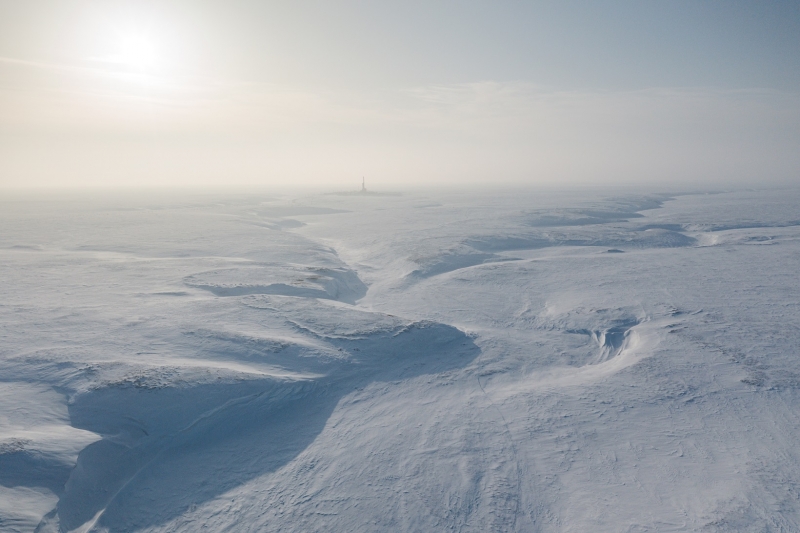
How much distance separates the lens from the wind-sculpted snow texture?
29.1ft

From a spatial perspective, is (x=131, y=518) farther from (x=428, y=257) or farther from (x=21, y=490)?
(x=428, y=257)

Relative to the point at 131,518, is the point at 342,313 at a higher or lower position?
higher

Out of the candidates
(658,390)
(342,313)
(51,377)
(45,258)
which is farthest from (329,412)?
(45,258)

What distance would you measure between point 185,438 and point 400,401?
18.6 ft

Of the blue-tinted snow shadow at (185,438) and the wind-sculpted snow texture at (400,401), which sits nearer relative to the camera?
the wind-sculpted snow texture at (400,401)

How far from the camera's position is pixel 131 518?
890 cm

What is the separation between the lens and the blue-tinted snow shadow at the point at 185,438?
9242 millimetres

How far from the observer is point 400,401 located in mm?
12766

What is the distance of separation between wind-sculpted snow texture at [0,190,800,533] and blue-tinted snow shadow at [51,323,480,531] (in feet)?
0.16

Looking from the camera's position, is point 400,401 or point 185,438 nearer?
point 185,438

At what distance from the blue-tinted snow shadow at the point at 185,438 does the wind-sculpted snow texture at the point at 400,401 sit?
0.16ft

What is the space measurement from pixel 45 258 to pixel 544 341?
3149 cm

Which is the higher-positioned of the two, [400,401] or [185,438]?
[400,401]

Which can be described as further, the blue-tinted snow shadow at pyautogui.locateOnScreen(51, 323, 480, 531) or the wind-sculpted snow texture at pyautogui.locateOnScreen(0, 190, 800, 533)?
the blue-tinted snow shadow at pyautogui.locateOnScreen(51, 323, 480, 531)
